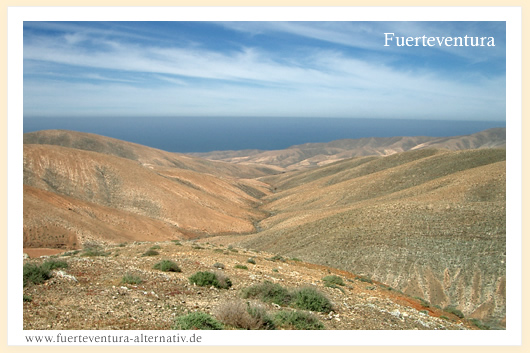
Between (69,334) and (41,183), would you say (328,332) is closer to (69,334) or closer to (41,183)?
(69,334)

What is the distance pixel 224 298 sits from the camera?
8.88 m

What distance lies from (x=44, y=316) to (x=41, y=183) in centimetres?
4086

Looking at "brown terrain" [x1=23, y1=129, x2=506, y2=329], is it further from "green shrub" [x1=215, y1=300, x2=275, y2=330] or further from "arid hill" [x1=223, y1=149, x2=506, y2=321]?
"green shrub" [x1=215, y1=300, x2=275, y2=330]

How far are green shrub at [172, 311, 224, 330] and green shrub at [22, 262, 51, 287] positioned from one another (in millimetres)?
4198

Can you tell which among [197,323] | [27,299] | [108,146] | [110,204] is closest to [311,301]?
[197,323]

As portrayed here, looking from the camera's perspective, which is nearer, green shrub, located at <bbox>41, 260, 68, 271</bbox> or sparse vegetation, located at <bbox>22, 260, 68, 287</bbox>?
sparse vegetation, located at <bbox>22, 260, 68, 287</bbox>

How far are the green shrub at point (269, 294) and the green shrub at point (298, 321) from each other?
1596mm

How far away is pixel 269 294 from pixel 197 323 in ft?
10.7

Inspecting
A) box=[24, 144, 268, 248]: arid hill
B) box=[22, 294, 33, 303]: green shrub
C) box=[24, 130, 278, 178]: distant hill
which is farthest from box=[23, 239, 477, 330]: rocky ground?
box=[24, 130, 278, 178]: distant hill

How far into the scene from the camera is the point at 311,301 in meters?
8.72

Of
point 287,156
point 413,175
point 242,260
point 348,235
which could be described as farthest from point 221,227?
point 287,156

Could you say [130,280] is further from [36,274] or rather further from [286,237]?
[286,237]

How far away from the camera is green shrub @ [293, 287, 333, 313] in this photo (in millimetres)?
8602
